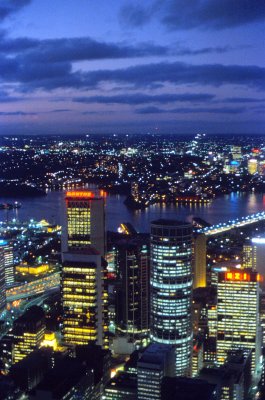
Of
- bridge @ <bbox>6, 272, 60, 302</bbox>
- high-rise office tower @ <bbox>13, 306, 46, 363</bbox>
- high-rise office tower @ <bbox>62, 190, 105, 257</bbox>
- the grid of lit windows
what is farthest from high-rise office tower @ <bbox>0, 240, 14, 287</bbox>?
high-rise office tower @ <bbox>13, 306, 46, 363</bbox>

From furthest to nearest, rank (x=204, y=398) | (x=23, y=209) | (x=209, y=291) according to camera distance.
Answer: (x=23, y=209), (x=209, y=291), (x=204, y=398)

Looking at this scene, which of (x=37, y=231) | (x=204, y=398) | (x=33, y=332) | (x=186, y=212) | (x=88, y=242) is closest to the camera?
(x=204, y=398)

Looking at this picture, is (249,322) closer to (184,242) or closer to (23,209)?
(184,242)

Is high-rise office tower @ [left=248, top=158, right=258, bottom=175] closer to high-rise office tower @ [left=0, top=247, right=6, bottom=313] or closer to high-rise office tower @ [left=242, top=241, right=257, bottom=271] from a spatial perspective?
high-rise office tower @ [left=242, top=241, right=257, bottom=271]

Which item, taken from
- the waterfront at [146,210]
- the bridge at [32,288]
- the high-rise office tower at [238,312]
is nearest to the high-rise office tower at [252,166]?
the waterfront at [146,210]

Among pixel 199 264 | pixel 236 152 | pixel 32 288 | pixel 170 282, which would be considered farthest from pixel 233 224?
pixel 236 152

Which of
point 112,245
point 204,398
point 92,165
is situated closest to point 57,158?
point 92,165

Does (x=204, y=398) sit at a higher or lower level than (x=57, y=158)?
lower

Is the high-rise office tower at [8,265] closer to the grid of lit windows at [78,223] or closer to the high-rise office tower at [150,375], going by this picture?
the grid of lit windows at [78,223]

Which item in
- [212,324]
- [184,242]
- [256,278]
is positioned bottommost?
[212,324]
